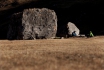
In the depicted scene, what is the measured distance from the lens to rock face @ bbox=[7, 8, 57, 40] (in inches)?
2004

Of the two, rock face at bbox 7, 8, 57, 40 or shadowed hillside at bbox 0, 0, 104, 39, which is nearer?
rock face at bbox 7, 8, 57, 40

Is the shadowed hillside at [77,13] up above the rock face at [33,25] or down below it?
above

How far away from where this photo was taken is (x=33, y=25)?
2041 inches

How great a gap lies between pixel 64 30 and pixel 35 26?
1555cm

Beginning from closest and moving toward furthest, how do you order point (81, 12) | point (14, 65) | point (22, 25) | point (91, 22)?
point (14, 65) < point (22, 25) < point (91, 22) < point (81, 12)

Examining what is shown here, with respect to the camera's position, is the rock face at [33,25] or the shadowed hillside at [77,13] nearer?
the rock face at [33,25]

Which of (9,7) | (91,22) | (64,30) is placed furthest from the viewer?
(9,7)

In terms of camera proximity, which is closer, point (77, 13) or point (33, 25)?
point (33, 25)

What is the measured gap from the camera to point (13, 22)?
178 ft

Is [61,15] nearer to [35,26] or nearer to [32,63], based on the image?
[35,26]

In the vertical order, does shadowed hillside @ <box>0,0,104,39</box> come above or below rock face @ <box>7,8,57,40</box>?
above

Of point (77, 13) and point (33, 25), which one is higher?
point (77, 13)

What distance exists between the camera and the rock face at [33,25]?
50.9 metres

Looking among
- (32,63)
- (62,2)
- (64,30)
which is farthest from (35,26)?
(62,2)
